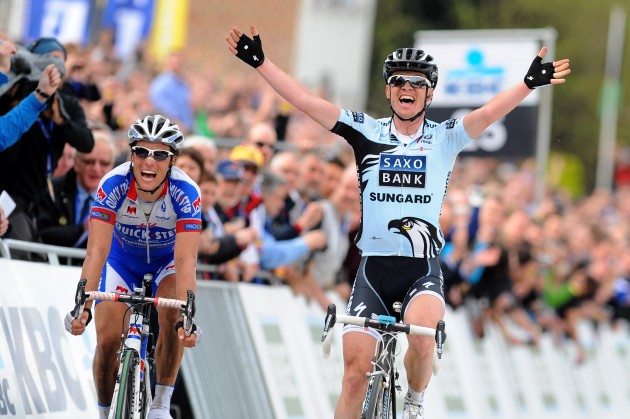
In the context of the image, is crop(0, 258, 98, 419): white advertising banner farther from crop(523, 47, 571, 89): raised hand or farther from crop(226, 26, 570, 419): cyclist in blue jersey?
crop(523, 47, 571, 89): raised hand

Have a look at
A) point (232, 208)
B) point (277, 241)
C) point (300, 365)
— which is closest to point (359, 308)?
point (232, 208)

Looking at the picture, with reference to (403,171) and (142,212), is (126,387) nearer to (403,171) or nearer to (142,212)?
(142,212)

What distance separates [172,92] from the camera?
60.1ft

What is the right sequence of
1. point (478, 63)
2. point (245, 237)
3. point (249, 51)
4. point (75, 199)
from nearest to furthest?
point (249, 51) → point (75, 199) → point (245, 237) → point (478, 63)

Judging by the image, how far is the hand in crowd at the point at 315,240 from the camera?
567 inches

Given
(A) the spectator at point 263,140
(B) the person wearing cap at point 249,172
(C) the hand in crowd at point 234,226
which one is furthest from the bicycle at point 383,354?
(A) the spectator at point 263,140

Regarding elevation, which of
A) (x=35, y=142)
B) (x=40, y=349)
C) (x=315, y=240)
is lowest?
(x=40, y=349)

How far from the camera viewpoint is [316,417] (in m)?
14.5

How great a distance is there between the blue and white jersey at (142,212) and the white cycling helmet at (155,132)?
0.98 feet

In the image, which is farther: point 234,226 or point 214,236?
point 234,226

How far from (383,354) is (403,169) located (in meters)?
1.27

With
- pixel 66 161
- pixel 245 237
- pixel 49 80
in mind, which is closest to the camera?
pixel 49 80

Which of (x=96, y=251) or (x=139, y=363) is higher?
(x=96, y=251)

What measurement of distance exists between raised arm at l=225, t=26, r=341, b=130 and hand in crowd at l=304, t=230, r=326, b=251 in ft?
14.9
